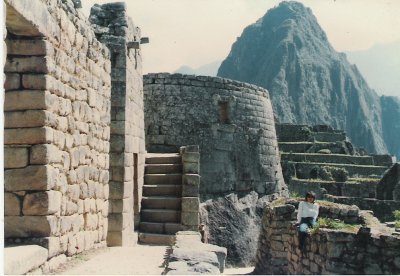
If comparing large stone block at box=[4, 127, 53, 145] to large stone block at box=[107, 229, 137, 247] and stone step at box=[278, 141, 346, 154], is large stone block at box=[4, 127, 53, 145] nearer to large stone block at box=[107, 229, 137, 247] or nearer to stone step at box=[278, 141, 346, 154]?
large stone block at box=[107, 229, 137, 247]

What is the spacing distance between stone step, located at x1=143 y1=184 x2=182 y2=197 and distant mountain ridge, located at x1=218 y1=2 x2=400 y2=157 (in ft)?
234

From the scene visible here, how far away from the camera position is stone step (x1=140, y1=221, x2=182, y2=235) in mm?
9734

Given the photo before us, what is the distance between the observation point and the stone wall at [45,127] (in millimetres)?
4863

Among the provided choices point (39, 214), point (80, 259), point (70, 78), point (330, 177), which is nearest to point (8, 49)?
point (70, 78)

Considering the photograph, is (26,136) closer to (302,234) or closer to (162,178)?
(302,234)

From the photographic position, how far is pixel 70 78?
19.1ft

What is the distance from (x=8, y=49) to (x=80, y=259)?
2.53m

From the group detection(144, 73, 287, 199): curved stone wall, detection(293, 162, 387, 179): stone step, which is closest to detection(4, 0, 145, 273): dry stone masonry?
detection(144, 73, 287, 199): curved stone wall

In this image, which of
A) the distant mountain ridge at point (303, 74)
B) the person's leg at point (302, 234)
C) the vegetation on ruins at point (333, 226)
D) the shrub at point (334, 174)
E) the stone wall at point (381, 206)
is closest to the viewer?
the vegetation on ruins at point (333, 226)

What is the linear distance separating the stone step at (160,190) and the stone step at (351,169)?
876 inches

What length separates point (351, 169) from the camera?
108 ft

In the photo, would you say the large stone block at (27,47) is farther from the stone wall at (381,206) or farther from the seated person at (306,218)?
the stone wall at (381,206)

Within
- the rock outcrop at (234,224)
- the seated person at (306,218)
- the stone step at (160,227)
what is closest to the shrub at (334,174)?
the rock outcrop at (234,224)

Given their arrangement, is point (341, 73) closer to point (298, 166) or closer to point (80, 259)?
point (298, 166)
